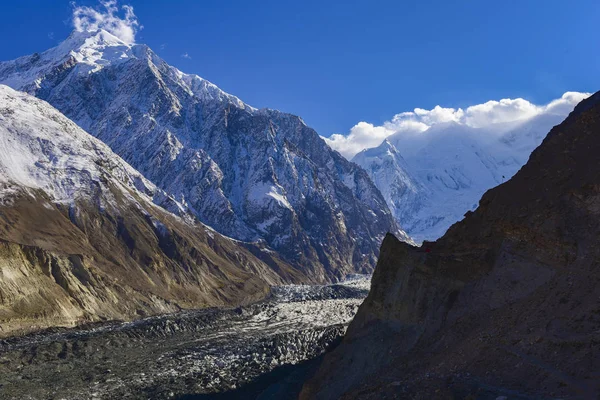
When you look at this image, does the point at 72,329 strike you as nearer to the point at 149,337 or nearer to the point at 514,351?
the point at 149,337

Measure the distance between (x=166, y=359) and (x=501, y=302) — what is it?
53069mm

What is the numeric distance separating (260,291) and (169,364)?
10502 cm

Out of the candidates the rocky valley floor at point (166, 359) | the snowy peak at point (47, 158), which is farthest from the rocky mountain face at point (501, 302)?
the snowy peak at point (47, 158)

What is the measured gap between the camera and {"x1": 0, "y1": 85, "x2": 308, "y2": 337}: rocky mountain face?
328 ft

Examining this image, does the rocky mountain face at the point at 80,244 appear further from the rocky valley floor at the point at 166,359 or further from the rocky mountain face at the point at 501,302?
the rocky mountain face at the point at 501,302

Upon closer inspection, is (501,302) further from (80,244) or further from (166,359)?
(80,244)

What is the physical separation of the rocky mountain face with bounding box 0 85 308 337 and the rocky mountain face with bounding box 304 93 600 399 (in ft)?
219

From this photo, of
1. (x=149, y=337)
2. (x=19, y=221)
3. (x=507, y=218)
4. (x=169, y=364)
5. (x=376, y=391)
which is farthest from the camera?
(x=19, y=221)

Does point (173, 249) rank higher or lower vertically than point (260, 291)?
higher

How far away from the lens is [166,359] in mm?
74500

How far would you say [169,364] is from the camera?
71500 mm

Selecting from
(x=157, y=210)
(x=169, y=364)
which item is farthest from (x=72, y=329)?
(x=157, y=210)

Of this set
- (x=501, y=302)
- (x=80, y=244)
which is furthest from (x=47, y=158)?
(x=501, y=302)

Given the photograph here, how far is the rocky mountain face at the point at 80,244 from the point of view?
100062mm
